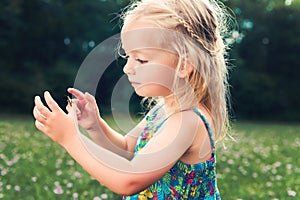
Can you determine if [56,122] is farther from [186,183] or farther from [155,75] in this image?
[186,183]

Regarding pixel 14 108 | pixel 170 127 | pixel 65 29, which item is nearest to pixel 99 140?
pixel 170 127

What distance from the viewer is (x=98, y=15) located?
2055 centimetres

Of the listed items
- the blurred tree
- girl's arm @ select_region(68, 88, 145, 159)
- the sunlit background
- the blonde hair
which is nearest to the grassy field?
girl's arm @ select_region(68, 88, 145, 159)

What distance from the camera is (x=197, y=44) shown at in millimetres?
2283

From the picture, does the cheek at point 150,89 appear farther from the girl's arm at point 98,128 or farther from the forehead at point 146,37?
the girl's arm at point 98,128

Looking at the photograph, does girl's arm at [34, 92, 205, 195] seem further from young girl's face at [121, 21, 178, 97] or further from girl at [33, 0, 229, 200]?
young girl's face at [121, 21, 178, 97]

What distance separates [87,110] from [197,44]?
2.05 ft

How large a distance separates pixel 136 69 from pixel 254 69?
20.8 meters

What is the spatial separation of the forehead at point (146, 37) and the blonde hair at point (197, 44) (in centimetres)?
2

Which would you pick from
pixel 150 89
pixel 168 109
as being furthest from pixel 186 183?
pixel 150 89

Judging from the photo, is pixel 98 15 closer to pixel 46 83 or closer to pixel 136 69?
pixel 46 83

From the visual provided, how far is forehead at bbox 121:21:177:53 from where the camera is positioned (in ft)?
7.11

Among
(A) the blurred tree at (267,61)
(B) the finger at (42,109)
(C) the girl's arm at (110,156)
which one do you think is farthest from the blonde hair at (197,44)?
(A) the blurred tree at (267,61)

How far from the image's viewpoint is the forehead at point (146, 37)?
7.11ft
